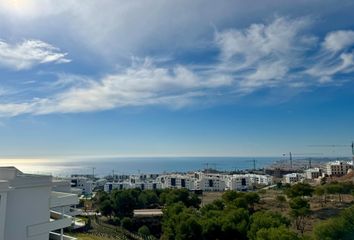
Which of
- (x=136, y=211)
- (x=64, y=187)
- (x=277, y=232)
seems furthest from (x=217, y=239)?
(x=136, y=211)

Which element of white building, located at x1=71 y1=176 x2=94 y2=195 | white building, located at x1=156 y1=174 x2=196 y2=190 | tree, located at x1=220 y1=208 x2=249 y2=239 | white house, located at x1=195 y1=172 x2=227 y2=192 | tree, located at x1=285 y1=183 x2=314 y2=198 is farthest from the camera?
white building, located at x1=156 y1=174 x2=196 y2=190

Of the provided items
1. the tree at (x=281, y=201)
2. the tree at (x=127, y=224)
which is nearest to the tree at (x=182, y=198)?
the tree at (x=127, y=224)

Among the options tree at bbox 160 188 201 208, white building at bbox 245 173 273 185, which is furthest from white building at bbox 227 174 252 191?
tree at bbox 160 188 201 208

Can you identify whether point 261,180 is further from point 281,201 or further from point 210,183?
point 281,201

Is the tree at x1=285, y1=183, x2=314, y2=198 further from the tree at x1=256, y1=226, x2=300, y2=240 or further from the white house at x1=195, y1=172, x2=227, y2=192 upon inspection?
the white house at x1=195, y1=172, x2=227, y2=192

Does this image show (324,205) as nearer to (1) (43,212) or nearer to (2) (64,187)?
(2) (64,187)

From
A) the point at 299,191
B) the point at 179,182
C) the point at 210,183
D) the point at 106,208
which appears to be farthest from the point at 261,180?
the point at 106,208

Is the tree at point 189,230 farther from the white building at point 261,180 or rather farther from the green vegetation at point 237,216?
the white building at point 261,180
